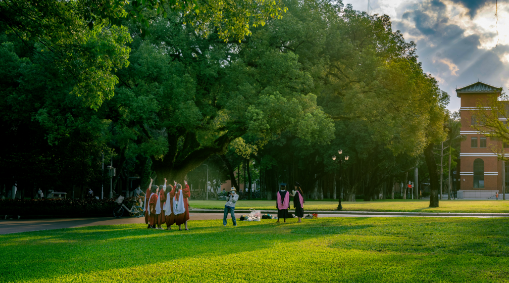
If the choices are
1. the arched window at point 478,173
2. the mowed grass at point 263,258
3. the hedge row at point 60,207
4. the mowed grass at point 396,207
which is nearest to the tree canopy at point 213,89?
the hedge row at point 60,207

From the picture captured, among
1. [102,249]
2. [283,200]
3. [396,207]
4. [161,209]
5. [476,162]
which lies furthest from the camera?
[476,162]

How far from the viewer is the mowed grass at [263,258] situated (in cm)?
717

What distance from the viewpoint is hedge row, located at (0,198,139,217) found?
2395 cm

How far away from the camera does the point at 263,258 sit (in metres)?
8.92

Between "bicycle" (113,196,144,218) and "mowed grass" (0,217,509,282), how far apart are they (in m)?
11.3

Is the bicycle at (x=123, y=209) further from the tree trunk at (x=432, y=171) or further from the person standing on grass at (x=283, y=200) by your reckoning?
the tree trunk at (x=432, y=171)

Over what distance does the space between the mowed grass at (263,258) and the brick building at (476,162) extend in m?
69.3

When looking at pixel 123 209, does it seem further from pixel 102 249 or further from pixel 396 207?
pixel 396 207

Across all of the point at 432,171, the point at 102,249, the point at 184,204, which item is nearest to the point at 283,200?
the point at 184,204

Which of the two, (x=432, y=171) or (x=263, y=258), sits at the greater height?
(x=432, y=171)

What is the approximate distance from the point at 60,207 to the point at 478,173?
237 feet

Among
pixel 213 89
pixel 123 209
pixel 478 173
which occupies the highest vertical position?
pixel 213 89

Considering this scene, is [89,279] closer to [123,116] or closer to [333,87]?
[123,116]

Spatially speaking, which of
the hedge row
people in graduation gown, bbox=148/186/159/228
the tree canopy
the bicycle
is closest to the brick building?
the tree canopy
